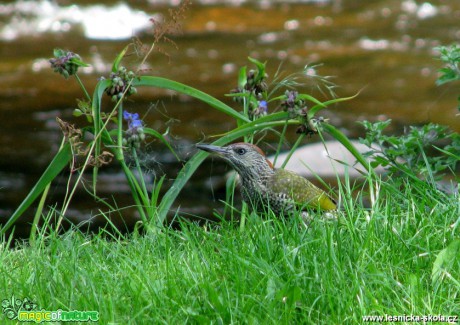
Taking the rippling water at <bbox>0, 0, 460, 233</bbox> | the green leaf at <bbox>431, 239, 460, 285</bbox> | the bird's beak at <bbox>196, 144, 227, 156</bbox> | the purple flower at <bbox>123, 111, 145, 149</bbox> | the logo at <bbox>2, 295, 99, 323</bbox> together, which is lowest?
the rippling water at <bbox>0, 0, 460, 233</bbox>

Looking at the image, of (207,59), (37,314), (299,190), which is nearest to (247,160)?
(299,190)

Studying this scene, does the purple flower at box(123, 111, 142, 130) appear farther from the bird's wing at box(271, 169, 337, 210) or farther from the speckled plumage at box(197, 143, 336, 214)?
the bird's wing at box(271, 169, 337, 210)

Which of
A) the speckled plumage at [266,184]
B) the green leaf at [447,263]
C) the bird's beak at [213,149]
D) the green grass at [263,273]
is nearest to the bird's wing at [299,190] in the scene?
the speckled plumage at [266,184]

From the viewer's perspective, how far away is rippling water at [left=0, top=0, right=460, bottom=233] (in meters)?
9.24

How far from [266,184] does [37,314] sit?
183 centimetres

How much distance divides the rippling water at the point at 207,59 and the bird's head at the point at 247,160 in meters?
2.57

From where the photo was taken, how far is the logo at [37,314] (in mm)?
3322

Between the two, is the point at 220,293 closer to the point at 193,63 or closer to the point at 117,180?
the point at 117,180

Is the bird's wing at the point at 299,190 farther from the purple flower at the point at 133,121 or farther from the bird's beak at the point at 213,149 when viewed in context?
the purple flower at the point at 133,121

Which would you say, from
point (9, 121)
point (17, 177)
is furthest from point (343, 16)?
point (17, 177)

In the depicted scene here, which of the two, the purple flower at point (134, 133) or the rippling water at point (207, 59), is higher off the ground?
the purple flower at point (134, 133)

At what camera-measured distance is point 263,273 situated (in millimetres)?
3480

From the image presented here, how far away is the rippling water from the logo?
4129 mm

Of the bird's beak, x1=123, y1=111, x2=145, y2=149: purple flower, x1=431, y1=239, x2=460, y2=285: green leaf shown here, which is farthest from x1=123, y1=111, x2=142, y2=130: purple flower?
x1=431, y1=239, x2=460, y2=285: green leaf
